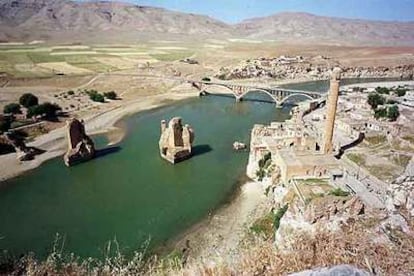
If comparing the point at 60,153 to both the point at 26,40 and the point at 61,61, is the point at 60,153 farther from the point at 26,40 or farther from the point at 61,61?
the point at 26,40

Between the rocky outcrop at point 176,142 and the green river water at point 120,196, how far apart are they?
2.73 feet

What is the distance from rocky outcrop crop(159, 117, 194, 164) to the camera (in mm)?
37281

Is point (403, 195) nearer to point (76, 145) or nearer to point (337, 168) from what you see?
point (337, 168)

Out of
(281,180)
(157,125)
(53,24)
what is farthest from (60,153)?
(53,24)

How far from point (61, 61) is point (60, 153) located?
236 feet

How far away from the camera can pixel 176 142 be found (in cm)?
3806

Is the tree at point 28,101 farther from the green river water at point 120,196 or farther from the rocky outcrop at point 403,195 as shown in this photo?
the rocky outcrop at point 403,195

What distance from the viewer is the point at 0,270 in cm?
1026

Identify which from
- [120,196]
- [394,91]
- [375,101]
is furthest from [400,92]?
[120,196]

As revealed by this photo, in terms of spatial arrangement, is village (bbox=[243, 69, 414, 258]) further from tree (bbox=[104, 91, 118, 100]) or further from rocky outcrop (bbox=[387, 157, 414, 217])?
tree (bbox=[104, 91, 118, 100])

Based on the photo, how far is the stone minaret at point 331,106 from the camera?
31922mm

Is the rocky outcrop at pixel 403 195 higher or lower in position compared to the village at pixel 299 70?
higher

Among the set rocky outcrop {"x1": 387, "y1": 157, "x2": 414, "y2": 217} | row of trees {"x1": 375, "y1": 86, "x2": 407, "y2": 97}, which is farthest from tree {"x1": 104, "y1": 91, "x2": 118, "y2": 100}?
rocky outcrop {"x1": 387, "y1": 157, "x2": 414, "y2": 217}

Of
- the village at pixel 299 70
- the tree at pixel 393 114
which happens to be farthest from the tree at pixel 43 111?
the village at pixel 299 70
